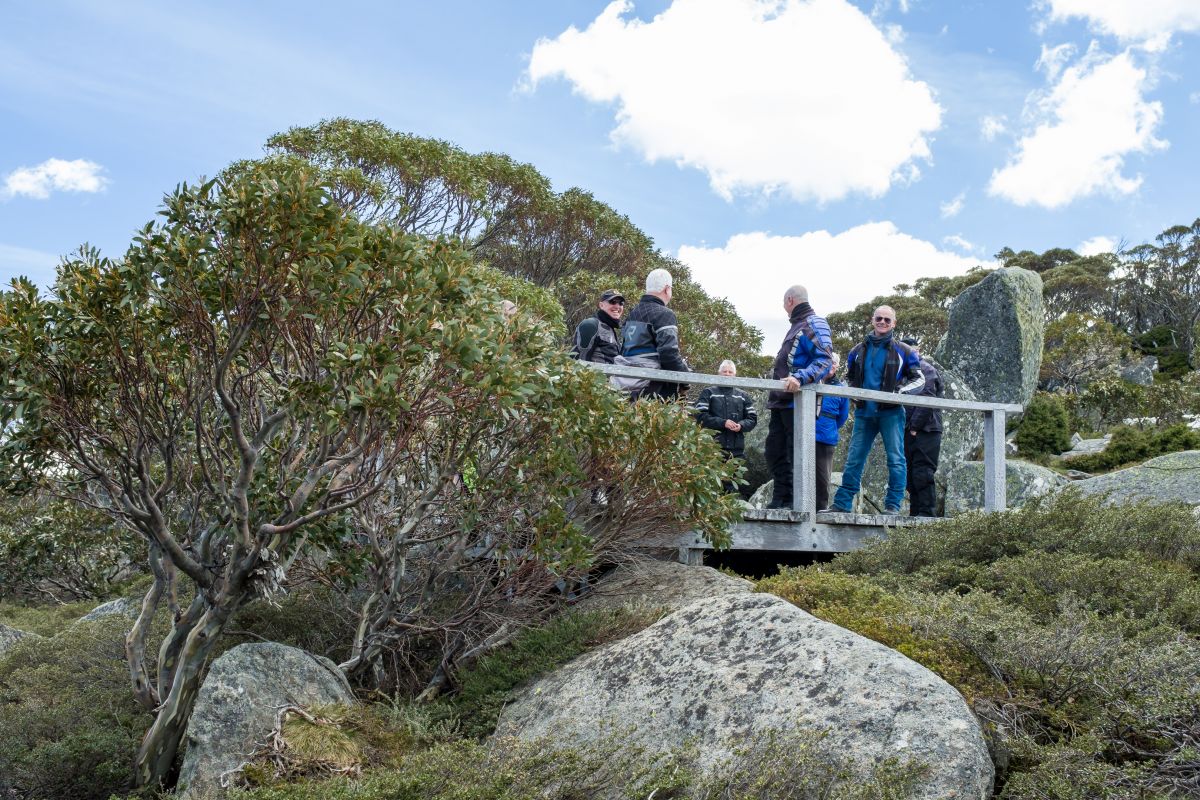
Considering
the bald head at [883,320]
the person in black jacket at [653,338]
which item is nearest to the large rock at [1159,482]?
the bald head at [883,320]

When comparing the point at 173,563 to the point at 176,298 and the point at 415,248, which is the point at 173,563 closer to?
the point at 176,298

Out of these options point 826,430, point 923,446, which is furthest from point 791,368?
point 923,446

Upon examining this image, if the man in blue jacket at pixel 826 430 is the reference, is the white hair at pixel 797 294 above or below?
above

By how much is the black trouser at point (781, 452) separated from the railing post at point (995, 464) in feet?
7.05

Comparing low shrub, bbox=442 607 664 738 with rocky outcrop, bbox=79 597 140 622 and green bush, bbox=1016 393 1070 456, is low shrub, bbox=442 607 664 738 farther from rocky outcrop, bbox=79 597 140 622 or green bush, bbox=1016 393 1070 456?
green bush, bbox=1016 393 1070 456

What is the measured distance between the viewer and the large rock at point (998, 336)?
18.5m

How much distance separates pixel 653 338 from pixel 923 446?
9.30 feet

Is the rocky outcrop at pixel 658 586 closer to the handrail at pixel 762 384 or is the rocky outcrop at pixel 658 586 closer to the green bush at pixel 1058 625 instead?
the green bush at pixel 1058 625

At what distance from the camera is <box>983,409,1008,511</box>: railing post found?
9.65m

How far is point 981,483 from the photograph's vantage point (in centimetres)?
1288

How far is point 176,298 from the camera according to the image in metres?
5.16

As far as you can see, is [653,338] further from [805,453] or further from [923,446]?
[923,446]

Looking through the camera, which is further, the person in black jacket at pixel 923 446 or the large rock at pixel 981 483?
the large rock at pixel 981 483

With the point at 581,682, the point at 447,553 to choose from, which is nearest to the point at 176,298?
the point at 447,553
